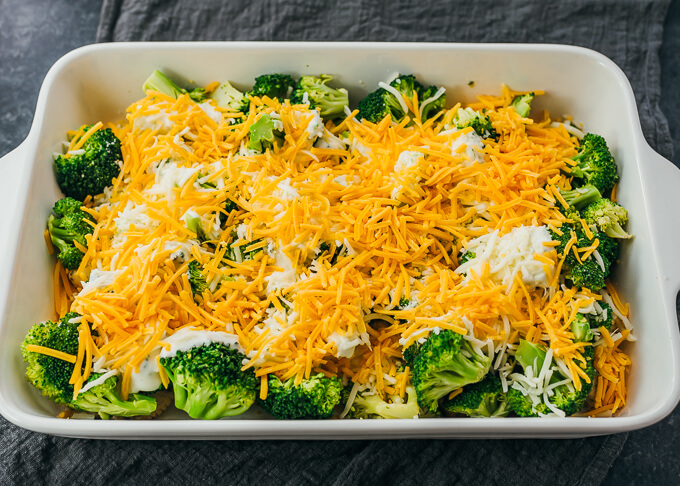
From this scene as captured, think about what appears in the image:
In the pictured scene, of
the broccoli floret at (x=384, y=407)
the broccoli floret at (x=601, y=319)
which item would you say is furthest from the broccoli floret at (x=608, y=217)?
the broccoli floret at (x=384, y=407)

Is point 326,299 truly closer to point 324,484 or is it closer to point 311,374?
point 311,374

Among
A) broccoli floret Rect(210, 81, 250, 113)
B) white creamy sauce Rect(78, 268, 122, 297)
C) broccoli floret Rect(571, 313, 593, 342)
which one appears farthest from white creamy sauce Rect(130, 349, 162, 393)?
broccoli floret Rect(571, 313, 593, 342)

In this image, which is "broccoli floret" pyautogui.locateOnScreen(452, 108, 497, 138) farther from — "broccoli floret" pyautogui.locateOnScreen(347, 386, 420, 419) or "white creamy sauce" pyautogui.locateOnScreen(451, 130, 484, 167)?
"broccoli floret" pyautogui.locateOnScreen(347, 386, 420, 419)

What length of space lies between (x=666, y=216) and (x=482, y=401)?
0.91 metres

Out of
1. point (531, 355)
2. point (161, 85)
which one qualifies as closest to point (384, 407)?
point (531, 355)

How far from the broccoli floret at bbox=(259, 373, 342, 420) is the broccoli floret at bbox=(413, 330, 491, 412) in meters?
0.26

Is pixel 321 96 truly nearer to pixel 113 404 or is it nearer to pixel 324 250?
pixel 324 250

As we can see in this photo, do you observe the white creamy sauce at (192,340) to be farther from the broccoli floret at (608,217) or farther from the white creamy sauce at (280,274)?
the broccoli floret at (608,217)

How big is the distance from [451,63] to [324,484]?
165 cm

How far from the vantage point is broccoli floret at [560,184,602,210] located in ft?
7.30

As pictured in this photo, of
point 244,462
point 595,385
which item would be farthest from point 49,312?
point 595,385

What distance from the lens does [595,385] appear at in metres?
2.08

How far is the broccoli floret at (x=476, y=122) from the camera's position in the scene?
2291mm

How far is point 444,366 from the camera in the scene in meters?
1.83
